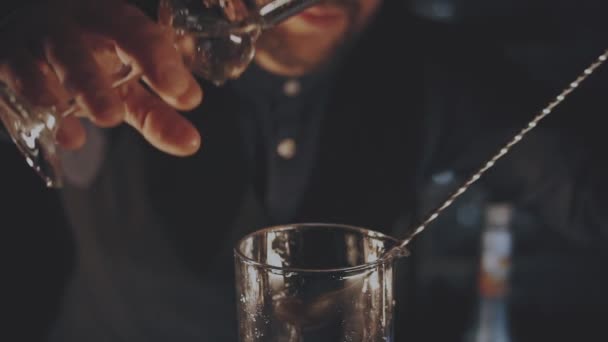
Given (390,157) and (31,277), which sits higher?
(390,157)

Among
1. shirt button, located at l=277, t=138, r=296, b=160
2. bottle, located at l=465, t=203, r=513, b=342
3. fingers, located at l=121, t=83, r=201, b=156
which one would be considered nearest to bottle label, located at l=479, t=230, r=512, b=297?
bottle, located at l=465, t=203, r=513, b=342

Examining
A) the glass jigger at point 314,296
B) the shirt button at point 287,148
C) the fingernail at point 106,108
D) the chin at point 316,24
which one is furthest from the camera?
the shirt button at point 287,148

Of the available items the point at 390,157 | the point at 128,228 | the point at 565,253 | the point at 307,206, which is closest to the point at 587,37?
the point at 565,253

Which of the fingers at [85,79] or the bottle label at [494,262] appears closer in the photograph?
the fingers at [85,79]

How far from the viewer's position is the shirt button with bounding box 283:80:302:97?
125 cm

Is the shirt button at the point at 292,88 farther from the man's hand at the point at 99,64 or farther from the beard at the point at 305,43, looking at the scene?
the man's hand at the point at 99,64

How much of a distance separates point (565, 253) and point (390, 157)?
787mm

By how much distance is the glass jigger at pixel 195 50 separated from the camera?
1.50ft

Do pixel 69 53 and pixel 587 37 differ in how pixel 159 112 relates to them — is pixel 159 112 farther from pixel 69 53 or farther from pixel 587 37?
pixel 587 37

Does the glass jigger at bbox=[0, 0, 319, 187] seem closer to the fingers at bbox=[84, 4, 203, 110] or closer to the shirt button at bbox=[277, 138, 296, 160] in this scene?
the fingers at bbox=[84, 4, 203, 110]

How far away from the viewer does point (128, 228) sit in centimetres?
128

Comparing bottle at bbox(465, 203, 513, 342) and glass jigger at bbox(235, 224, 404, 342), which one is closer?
glass jigger at bbox(235, 224, 404, 342)

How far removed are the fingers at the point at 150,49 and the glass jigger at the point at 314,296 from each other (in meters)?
0.19

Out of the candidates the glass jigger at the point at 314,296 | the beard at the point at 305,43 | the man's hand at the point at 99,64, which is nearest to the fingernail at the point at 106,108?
the man's hand at the point at 99,64
